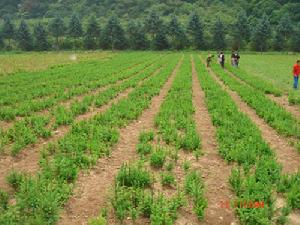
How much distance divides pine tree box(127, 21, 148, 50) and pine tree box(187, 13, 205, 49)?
13.9m

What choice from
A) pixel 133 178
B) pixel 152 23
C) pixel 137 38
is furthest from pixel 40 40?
pixel 133 178

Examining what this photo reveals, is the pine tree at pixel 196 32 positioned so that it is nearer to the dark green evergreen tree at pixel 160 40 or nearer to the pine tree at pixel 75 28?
the dark green evergreen tree at pixel 160 40

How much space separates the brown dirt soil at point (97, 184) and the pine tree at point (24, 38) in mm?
98462

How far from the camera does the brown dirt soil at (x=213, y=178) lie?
21.0 feet

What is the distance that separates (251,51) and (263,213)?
93068 millimetres

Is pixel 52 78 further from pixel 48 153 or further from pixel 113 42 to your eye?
pixel 113 42

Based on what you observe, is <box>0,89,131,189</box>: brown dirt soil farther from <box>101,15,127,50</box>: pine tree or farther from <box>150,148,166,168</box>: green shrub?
<box>101,15,127,50</box>: pine tree

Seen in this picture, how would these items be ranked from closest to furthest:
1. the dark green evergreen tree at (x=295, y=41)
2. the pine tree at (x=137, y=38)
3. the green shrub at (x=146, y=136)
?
1. the green shrub at (x=146, y=136)
2. the dark green evergreen tree at (x=295, y=41)
3. the pine tree at (x=137, y=38)

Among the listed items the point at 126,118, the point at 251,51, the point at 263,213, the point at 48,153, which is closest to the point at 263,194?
the point at 263,213

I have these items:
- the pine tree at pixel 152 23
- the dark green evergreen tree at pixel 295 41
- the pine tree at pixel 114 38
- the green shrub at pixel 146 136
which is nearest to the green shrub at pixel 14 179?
the green shrub at pixel 146 136

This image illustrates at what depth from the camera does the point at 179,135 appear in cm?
1098

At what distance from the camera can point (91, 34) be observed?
344 feet

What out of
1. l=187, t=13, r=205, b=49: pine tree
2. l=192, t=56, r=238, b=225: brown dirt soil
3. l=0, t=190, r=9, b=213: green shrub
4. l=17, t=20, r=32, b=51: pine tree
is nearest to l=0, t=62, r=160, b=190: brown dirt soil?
l=0, t=190, r=9, b=213: green shrub

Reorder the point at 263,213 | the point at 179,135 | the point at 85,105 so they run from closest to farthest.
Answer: the point at 263,213 → the point at 179,135 → the point at 85,105
